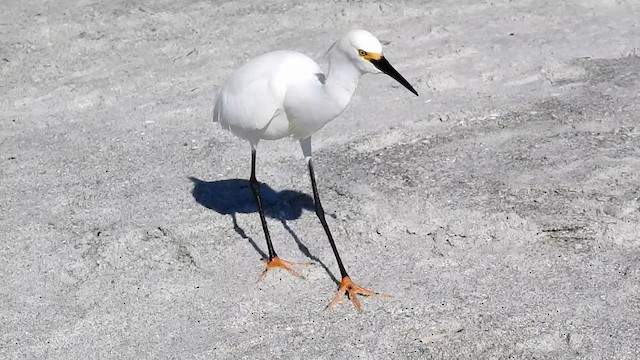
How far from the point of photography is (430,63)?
18.9 ft

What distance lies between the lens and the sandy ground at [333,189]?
356 centimetres

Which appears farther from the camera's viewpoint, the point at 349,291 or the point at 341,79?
the point at 349,291

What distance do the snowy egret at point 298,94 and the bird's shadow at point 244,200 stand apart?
0.36 m

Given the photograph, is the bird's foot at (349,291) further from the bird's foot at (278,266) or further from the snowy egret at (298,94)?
the bird's foot at (278,266)

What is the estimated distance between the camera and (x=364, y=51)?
11.1 feet

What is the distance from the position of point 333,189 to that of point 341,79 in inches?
41.7

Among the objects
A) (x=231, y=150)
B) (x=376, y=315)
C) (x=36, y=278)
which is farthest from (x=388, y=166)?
(x=36, y=278)

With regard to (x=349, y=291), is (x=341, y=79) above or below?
above

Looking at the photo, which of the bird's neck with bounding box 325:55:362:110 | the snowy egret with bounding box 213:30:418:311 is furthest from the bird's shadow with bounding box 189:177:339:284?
the bird's neck with bounding box 325:55:362:110

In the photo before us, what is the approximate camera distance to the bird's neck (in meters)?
3.47

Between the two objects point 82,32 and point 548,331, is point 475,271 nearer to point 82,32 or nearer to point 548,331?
point 548,331

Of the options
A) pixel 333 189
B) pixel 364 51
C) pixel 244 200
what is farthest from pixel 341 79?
pixel 244 200

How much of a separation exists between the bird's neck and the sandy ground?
81 centimetres

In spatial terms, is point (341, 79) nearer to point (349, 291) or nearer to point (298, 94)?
point (298, 94)
